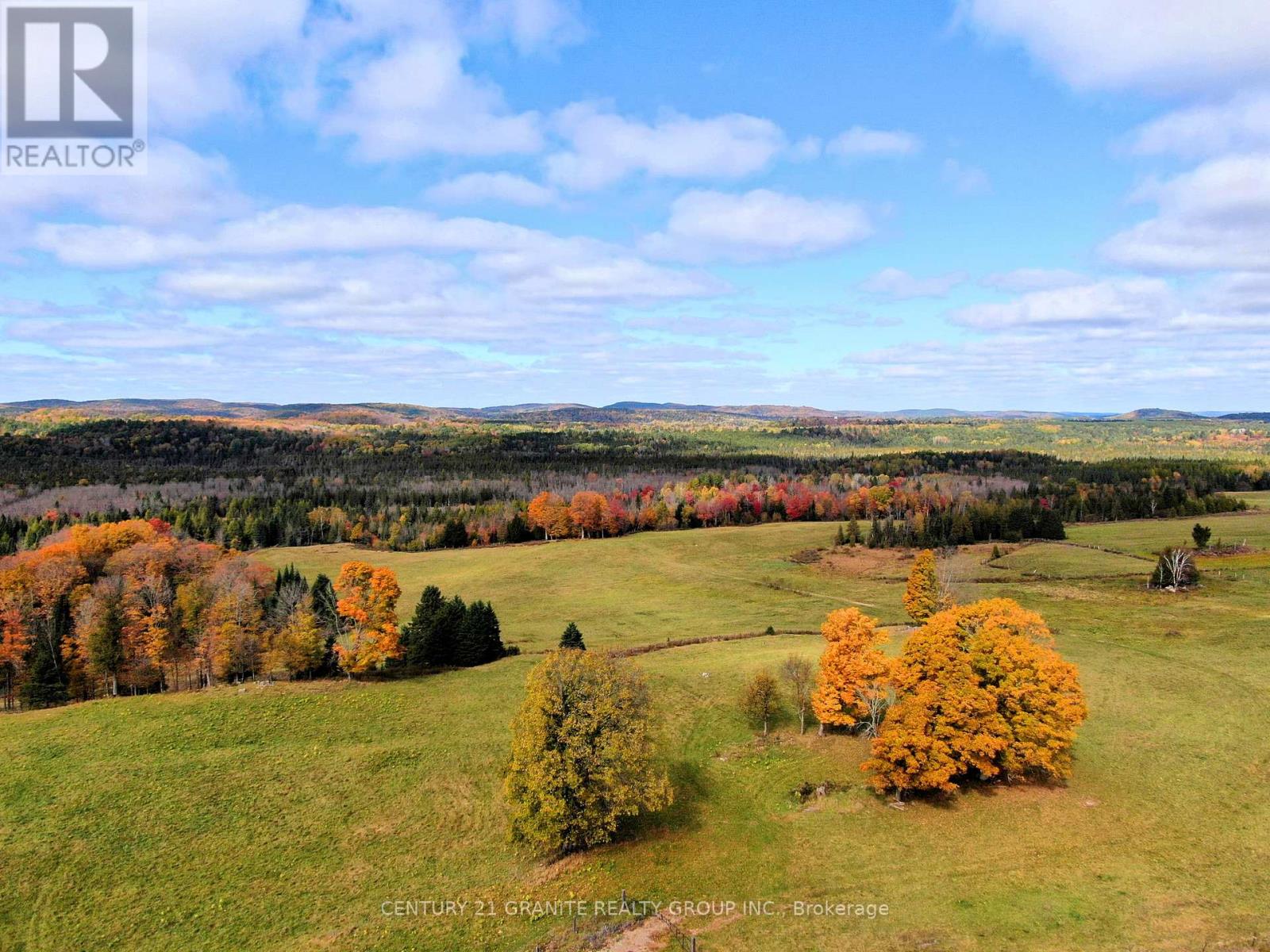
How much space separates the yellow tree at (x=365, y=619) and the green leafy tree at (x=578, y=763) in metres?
28.4

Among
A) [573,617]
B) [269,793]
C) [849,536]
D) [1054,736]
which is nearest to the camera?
[1054,736]

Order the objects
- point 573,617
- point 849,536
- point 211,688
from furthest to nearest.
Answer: point 849,536, point 573,617, point 211,688

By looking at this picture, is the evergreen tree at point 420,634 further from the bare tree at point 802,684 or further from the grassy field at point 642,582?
the bare tree at point 802,684

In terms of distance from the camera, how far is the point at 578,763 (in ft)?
122

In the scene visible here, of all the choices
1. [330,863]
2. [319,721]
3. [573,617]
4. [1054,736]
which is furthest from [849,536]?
[330,863]

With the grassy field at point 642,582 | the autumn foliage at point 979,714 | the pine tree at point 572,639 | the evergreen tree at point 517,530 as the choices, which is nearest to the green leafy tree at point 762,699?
the autumn foliage at point 979,714

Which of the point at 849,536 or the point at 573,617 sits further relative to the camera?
the point at 849,536

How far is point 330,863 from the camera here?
3625cm

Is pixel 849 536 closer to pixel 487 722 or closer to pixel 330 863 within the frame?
pixel 487 722

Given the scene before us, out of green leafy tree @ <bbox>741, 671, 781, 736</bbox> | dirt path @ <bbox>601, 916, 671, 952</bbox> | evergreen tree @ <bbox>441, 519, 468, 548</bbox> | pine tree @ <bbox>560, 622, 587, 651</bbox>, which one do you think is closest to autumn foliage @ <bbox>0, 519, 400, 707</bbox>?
pine tree @ <bbox>560, 622, 587, 651</bbox>

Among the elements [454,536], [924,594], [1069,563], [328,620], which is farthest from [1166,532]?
[328,620]

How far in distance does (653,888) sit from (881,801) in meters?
15.3

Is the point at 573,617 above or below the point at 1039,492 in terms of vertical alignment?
below

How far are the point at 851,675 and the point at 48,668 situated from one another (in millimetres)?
66507
